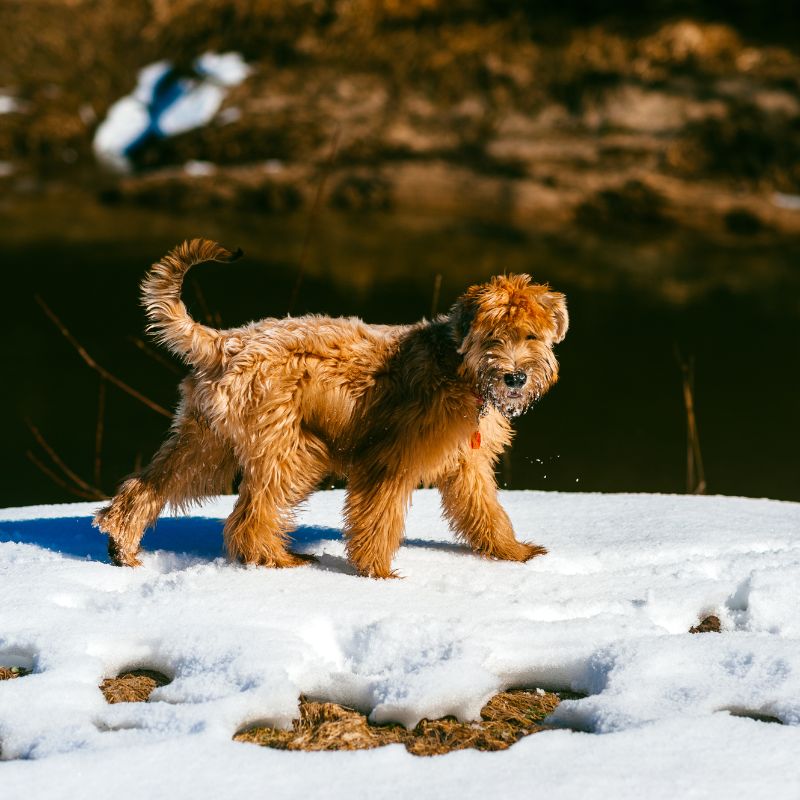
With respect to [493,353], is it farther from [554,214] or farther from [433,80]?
[433,80]

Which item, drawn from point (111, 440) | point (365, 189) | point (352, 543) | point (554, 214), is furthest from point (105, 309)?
point (352, 543)

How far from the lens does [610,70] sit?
2380 cm

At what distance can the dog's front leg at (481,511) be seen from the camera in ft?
19.1

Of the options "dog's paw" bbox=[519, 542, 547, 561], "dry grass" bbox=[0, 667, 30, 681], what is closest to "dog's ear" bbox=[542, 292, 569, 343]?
"dog's paw" bbox=[519, 542, 547, 561]

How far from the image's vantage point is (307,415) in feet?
17.9

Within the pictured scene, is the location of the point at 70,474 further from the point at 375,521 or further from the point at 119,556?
the point at 375,521

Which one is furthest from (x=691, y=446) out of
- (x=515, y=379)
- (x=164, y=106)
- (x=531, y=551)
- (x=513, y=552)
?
(x=164, y=106)

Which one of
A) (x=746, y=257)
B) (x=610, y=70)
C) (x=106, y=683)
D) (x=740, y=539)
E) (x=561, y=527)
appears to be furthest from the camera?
(x=610, y=70)

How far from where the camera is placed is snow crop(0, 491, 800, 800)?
12.0 ft

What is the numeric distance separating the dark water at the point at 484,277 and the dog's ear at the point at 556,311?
509 centimetres

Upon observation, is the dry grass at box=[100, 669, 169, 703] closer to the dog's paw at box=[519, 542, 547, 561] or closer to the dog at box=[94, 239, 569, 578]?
the dog at box=[94, 239, 569, 578]

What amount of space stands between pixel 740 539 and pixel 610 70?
19406 millimetres

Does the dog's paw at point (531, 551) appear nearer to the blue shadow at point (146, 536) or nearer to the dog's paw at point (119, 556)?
the blue shadow at point (146, 536)

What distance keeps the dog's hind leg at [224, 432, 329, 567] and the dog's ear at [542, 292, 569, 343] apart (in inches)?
48.0
